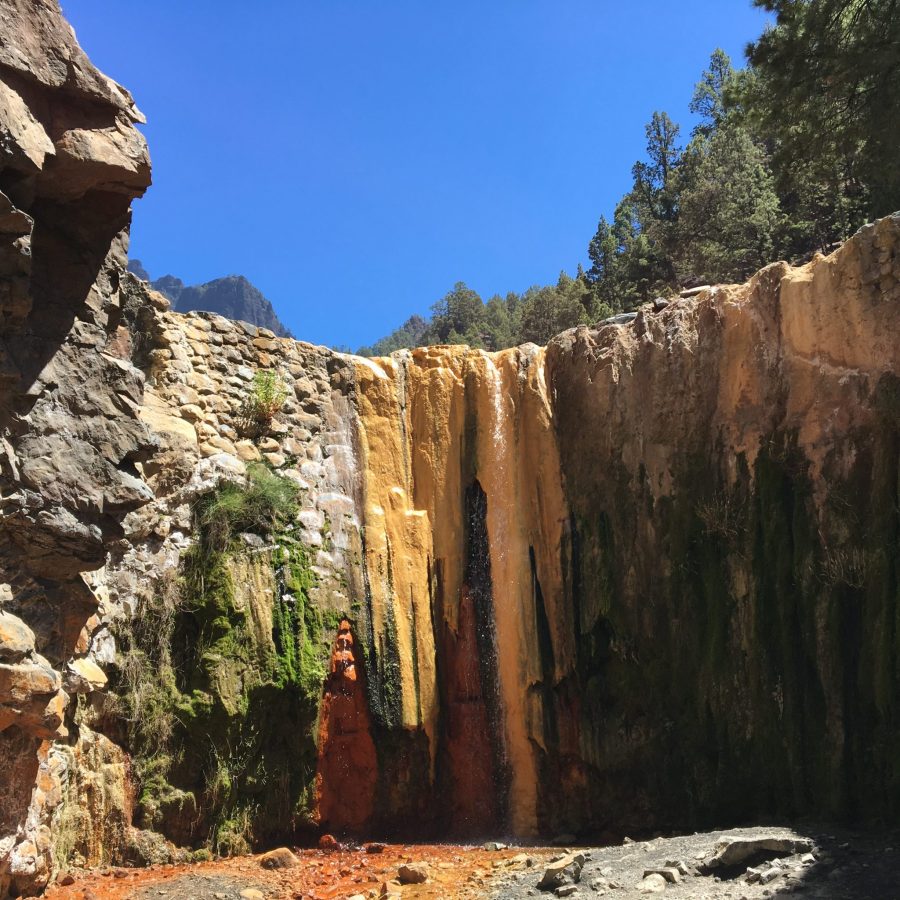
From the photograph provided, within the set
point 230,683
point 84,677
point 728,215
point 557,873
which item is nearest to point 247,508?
point 230,683

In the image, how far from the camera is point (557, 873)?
873cm

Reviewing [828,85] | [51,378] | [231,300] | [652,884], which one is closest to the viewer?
[51,378]

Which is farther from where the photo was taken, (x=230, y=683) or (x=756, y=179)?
(x=756, y=179)

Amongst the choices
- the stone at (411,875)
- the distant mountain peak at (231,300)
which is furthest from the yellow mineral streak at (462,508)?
the distant mountain peak at (231,300)

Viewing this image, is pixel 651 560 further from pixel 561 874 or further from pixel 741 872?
pixel 741 872

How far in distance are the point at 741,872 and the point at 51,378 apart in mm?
6682

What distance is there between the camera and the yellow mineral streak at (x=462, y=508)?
40.7 ft

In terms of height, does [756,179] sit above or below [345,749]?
above

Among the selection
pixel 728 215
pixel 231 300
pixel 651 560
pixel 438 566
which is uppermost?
pixel 231 300

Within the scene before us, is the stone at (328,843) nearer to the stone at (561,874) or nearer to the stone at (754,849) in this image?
the stone at (561,874)

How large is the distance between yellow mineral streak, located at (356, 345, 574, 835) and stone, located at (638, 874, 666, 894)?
3941 mm

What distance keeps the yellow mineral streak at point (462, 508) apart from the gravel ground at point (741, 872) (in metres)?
3.07

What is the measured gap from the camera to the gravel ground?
744cm

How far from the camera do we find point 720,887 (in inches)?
307
